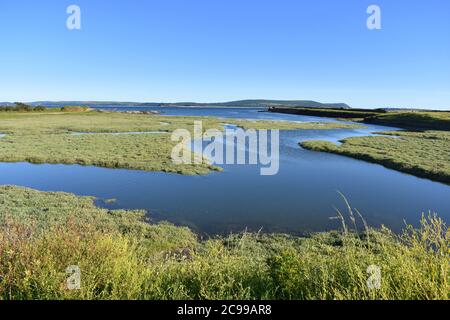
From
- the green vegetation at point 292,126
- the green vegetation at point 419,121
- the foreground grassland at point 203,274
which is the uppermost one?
the green vegetation at point 419,121

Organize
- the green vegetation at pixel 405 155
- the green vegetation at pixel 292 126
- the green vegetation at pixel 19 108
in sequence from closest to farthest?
the green vegetation at pixel 405 155 → the green vegetation at pixel 292 126 → the green vegetation at pixel 19 108

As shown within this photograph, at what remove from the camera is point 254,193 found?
2114 centimetres

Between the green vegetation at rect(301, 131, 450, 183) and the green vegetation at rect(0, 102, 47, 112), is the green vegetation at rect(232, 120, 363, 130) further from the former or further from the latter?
the green vegetation at rect(0, 102, 47, 112)

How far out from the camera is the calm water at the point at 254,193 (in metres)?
16.5

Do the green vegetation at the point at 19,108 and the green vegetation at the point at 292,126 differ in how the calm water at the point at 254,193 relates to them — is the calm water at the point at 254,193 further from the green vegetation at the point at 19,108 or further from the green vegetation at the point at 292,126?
the green vegetation at the point at 19,108

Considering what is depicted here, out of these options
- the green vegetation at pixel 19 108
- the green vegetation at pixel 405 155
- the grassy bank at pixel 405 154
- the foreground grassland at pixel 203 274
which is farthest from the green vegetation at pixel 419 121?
the green vegetation at pixel 19 108

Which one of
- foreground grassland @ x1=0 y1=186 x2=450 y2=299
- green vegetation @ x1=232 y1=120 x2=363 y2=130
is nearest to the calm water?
foreground grassland @ x1=0 y1=186 x2=450 y2=299

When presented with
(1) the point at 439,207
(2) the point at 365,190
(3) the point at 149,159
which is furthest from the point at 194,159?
(1) the point at 439,207

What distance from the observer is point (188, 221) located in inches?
633

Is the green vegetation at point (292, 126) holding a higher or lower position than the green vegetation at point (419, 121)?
lower

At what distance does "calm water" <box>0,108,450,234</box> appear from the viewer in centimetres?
1655

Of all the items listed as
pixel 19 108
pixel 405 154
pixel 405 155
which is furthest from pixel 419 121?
pixel 19 108

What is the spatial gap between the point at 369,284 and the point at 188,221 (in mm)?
11055

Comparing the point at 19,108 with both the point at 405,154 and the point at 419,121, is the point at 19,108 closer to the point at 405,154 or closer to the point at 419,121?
the point at 405,154
